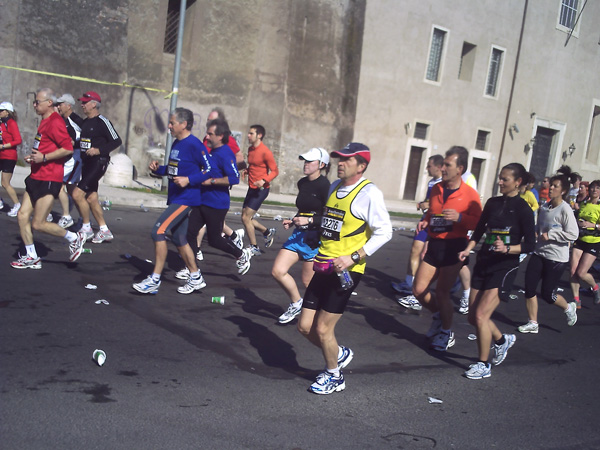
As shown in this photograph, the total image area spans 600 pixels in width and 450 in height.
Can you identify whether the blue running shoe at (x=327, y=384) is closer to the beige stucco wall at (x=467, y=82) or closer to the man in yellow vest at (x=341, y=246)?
the man in yellow vest at (x=341, y=246)

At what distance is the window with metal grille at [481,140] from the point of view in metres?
31.0

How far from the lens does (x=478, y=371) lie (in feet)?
19.5

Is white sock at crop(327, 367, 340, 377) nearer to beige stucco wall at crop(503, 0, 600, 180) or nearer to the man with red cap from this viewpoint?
the man with red cap

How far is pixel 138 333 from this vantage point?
605 centimetres

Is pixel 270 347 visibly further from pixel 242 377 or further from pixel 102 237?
pixel 102 237

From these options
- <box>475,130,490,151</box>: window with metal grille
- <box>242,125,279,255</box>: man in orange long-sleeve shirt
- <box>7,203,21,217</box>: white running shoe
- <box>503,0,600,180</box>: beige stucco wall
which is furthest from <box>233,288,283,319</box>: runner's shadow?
<box>503,0,600,180</box>: beige stucco wall

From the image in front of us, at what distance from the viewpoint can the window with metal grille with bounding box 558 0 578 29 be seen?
107 feet

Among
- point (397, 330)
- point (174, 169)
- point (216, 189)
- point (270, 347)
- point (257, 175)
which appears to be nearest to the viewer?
Result: point (270, 347)

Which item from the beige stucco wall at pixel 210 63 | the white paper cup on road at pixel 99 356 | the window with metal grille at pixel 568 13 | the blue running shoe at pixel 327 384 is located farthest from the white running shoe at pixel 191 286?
the window with metal grille at pixel 568 13

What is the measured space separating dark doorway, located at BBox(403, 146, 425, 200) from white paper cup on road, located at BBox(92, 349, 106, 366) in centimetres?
2437

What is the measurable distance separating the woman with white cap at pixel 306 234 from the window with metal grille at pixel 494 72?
25.8 metres

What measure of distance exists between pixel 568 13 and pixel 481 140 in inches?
326

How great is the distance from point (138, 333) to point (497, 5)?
27902 millimetres

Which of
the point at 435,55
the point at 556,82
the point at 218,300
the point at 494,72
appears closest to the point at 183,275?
the point at 218,300
